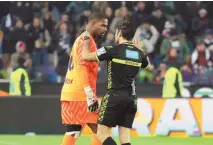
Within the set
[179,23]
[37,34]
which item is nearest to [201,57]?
[179,23]

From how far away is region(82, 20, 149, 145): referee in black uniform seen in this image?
771 centimetres

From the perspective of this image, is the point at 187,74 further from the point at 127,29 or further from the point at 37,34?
the point at 127,29

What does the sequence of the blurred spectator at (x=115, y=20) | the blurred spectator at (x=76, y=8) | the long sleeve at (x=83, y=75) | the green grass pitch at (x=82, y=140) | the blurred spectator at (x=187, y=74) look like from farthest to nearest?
the blurred spectator at (x=76, y=8)
the blurred spectator at (x=115, y=20)
the blurred spectator at (x=187, y=74)
the green grass pitch at (x=82, y=140)
the long sleeve at (x=83, y=75)

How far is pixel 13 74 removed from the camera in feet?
50.9

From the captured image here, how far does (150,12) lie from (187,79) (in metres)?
2.72

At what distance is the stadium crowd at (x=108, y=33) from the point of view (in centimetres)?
1794

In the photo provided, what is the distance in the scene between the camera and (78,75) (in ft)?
26.0

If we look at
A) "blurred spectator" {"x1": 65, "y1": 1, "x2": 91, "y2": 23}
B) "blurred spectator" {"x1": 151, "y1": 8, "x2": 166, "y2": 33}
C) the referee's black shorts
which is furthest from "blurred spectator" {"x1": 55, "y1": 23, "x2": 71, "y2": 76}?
the referee's black shorts

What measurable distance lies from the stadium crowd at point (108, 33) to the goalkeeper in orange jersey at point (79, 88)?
9236 millimetres

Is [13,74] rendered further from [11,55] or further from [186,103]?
[186,103]

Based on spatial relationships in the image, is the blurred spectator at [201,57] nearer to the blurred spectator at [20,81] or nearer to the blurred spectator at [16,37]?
the blurred spectator at [16,37]

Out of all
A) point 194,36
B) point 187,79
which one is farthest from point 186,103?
point 194,36

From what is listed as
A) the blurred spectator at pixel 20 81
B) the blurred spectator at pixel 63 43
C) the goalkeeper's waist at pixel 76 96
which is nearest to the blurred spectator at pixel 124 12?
the blurred spectator at pixel 63 43

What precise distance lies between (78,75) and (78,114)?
1.57 feet
